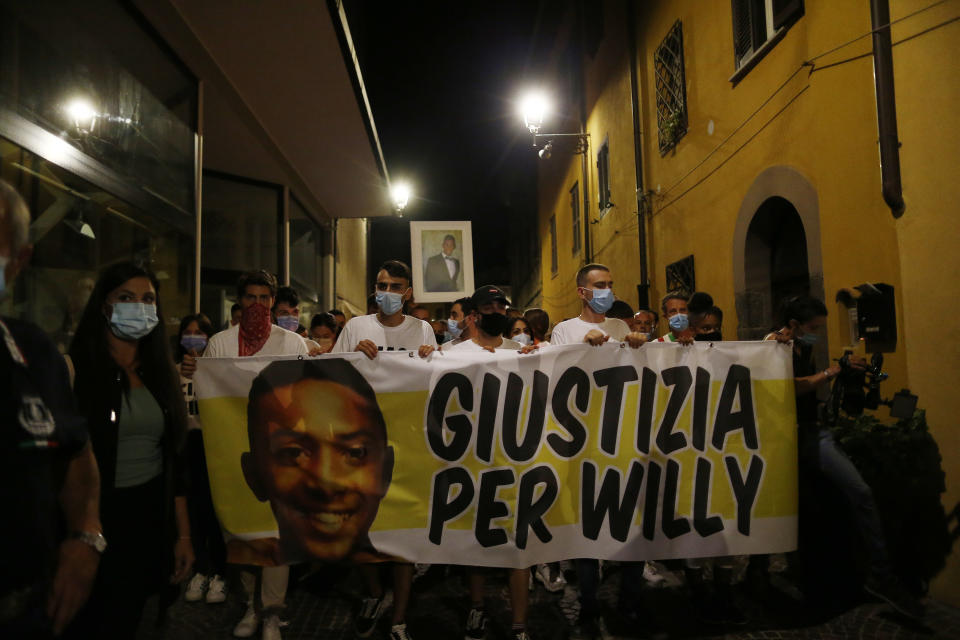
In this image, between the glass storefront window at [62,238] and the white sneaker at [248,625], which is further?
the glass storefront window at [62,238]

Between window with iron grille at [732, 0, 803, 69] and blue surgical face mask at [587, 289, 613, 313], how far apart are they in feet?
12.7

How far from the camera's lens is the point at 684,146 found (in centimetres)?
875

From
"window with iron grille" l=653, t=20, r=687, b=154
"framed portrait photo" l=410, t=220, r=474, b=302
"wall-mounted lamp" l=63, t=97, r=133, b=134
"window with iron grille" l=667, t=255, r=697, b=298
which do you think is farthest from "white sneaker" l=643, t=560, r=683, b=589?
"window with iron grille" l=653, t=20, r=687, b=154

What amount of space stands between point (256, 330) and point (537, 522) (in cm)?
224

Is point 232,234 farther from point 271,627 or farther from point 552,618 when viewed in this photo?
point 552,618

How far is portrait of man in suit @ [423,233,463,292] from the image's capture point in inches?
312

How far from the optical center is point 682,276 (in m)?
9.07

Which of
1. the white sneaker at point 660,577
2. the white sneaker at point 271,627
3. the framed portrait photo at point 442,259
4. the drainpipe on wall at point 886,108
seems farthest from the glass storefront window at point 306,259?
the drainpipe on wall at point 886,108

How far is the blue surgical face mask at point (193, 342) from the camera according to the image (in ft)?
16.0

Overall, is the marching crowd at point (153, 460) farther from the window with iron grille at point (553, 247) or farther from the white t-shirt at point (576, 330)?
the window with iron grille at point (553, 247)

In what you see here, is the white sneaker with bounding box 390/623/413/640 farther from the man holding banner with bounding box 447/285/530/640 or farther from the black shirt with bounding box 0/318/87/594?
the black shirt with bounding box 0/318/87/594

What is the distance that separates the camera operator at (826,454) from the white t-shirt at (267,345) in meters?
3.11

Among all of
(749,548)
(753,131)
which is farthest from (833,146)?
(749,548)

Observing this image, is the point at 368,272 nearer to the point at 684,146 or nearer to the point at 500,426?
the point at 684,146
